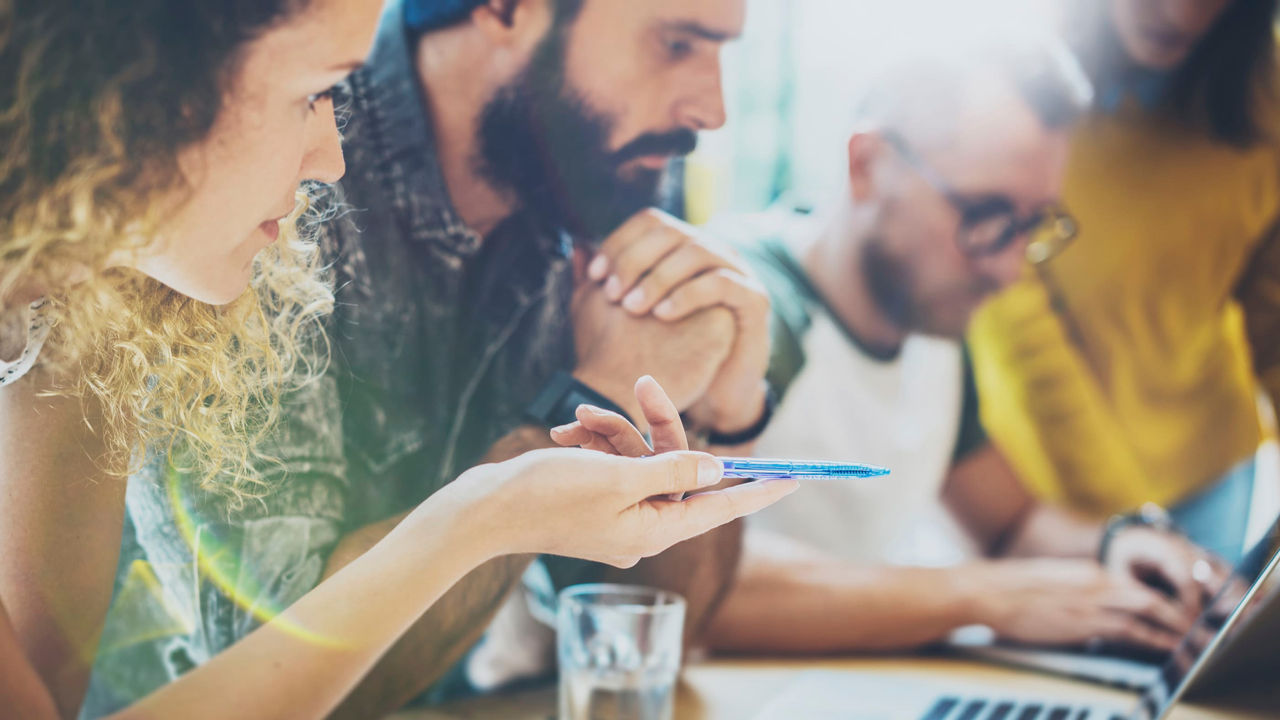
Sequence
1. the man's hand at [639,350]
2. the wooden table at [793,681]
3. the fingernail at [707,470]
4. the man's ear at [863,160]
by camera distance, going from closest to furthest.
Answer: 1. the fingernail at [707,470]
2. the man's hand at [639,350]
3. the wooden table at [793,681]
4. the man's ear at [863,160]

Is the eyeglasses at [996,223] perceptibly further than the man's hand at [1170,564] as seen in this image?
No

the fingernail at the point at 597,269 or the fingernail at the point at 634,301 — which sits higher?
the fingernail at the point at 597,269

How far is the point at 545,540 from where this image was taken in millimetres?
572

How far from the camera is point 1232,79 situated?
1.04 meters

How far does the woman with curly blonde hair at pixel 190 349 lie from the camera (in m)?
0.46

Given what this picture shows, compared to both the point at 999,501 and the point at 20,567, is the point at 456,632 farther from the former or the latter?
the point at 999,501

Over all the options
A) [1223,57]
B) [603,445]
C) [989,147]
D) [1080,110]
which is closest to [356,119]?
[603,445]

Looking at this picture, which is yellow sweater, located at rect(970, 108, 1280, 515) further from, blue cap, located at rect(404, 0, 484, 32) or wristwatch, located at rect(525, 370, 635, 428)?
blue cap, located at rect(404, 0, 484, 32)

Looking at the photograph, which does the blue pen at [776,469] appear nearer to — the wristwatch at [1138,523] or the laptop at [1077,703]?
the laptop at [1077,703]

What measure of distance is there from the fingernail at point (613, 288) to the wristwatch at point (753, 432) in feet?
0.39

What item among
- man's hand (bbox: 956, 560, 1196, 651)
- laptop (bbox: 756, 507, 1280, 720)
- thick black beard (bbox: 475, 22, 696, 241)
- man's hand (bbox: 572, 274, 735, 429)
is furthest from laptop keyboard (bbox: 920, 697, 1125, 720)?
thick black beard (bbox: 475, 22, 696, 241)

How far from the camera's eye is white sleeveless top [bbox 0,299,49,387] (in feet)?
1.59

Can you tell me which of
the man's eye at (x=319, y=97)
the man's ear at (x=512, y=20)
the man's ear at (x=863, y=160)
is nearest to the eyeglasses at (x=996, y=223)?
the man's ear at (x=863, y=160)

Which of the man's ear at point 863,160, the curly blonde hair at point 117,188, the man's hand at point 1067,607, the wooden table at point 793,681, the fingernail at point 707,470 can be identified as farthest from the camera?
the man's hand at point 1067,607
